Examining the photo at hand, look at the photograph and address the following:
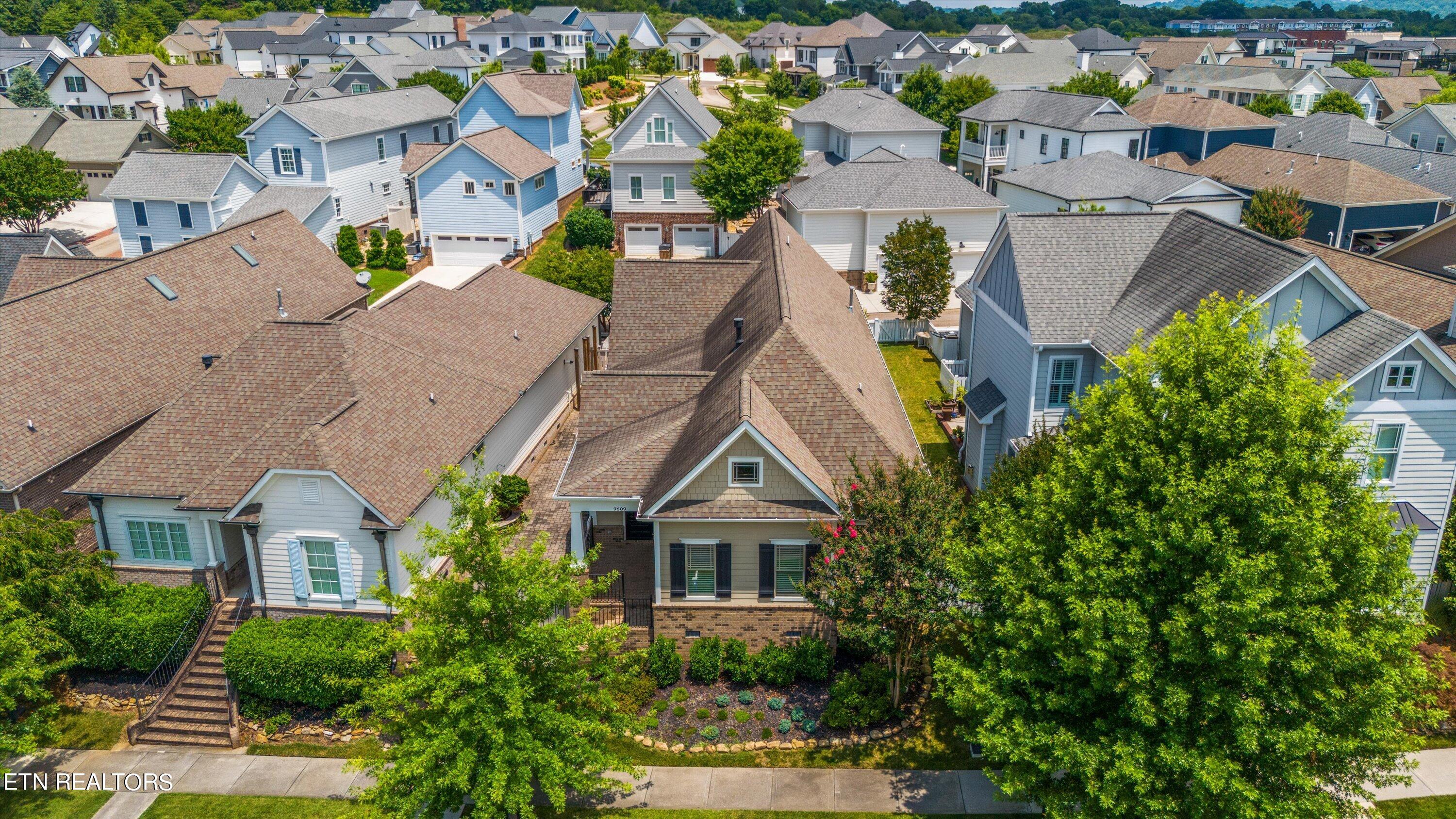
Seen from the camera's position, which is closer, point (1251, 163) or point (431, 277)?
point (431, 277)

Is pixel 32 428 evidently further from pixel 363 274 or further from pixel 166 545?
pixel 363 274

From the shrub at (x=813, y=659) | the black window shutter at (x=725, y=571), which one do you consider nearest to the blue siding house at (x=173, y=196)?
the black window shutter at (x=725, y=571)

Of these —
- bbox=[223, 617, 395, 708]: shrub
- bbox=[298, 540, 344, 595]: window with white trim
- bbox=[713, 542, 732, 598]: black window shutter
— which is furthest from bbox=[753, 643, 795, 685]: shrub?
bbox=[298, 540, 344, 595]: window with white trim

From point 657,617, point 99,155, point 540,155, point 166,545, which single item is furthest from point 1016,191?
point 99,155

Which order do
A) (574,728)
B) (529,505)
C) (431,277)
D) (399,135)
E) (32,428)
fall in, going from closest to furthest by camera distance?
(574,728) < (32,428) < (529,505) < (431,277) < (399,135)

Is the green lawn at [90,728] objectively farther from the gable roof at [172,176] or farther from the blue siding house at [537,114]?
the blue siding house at [537,114]

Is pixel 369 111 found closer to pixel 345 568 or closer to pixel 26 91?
pixel 345 568

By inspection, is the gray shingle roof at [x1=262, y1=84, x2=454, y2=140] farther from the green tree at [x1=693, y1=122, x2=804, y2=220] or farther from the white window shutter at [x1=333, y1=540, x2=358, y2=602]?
the white window shutter at [x1=333, y1=540, x2=358, y2=602]
